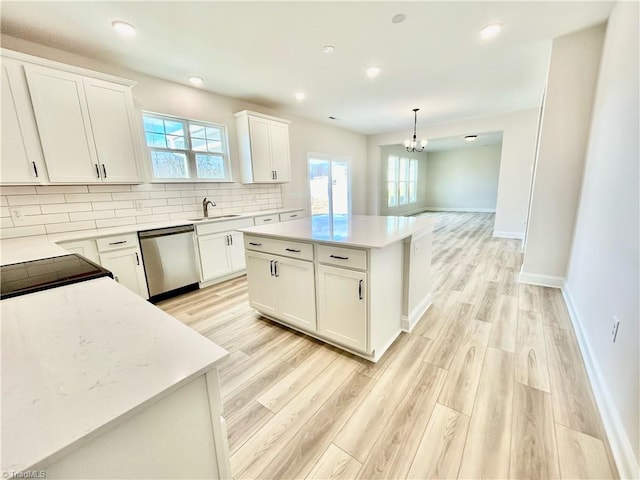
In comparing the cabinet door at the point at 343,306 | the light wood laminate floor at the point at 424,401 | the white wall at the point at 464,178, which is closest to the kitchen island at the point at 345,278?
the cabinet door at the point at 343,306

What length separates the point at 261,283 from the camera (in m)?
2.41

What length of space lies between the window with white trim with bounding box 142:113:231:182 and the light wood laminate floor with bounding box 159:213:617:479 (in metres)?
1.96

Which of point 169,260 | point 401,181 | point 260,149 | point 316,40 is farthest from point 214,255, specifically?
point 401,181

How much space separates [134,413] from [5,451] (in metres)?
0.16

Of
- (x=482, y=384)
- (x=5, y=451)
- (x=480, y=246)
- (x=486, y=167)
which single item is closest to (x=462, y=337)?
(x=482, y=384)

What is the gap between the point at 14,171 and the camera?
2.20 meters

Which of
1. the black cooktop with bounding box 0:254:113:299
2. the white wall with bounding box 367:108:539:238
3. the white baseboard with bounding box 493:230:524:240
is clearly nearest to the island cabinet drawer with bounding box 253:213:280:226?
the black cooktop with bounding box 0:254:113:299

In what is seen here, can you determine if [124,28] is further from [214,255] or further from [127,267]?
[214,255]

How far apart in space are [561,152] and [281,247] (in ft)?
10.3

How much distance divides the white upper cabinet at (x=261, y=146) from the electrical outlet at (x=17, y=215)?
2438 millimetres

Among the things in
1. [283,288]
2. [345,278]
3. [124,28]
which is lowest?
[283,288]

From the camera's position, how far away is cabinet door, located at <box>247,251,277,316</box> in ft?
7.62

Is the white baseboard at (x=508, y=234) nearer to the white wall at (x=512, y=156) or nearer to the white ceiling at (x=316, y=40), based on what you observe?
the white wall at (x=512, y=156)

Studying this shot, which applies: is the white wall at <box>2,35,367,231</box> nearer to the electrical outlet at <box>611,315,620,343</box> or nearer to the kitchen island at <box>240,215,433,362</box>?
the kitchen island at <box>240,215,433,362</box>
